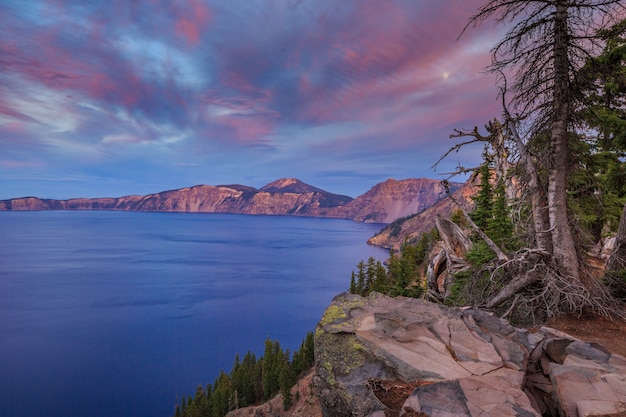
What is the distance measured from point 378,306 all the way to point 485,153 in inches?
444

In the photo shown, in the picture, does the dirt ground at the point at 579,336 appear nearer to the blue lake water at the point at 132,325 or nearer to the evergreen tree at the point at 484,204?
the evergreen tree at the point at 484,204

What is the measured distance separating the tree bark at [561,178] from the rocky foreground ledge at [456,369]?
4073 millimetres

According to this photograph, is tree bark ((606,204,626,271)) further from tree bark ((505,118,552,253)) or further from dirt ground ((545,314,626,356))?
dirt ground ((545,314,626,356))

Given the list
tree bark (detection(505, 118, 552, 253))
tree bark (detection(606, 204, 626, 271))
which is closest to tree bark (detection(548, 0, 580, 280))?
tree bark (detection(505, 118, 552, 253))

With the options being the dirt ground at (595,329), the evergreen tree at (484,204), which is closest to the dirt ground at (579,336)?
the dirt ground at (595,329)

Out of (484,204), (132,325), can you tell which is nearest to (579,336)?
(484,204)

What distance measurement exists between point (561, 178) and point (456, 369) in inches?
329

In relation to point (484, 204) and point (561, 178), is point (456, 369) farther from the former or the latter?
point (484, 204)

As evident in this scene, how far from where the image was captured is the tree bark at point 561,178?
10320 mm

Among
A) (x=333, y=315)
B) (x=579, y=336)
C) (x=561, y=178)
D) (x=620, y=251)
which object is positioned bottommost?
(x=579, y=336)

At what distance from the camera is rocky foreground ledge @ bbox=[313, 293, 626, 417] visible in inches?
196

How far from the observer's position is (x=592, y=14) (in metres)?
9.76

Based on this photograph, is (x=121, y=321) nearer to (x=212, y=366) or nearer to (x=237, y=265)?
(x=212, y=366)

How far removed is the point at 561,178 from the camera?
10555mm
